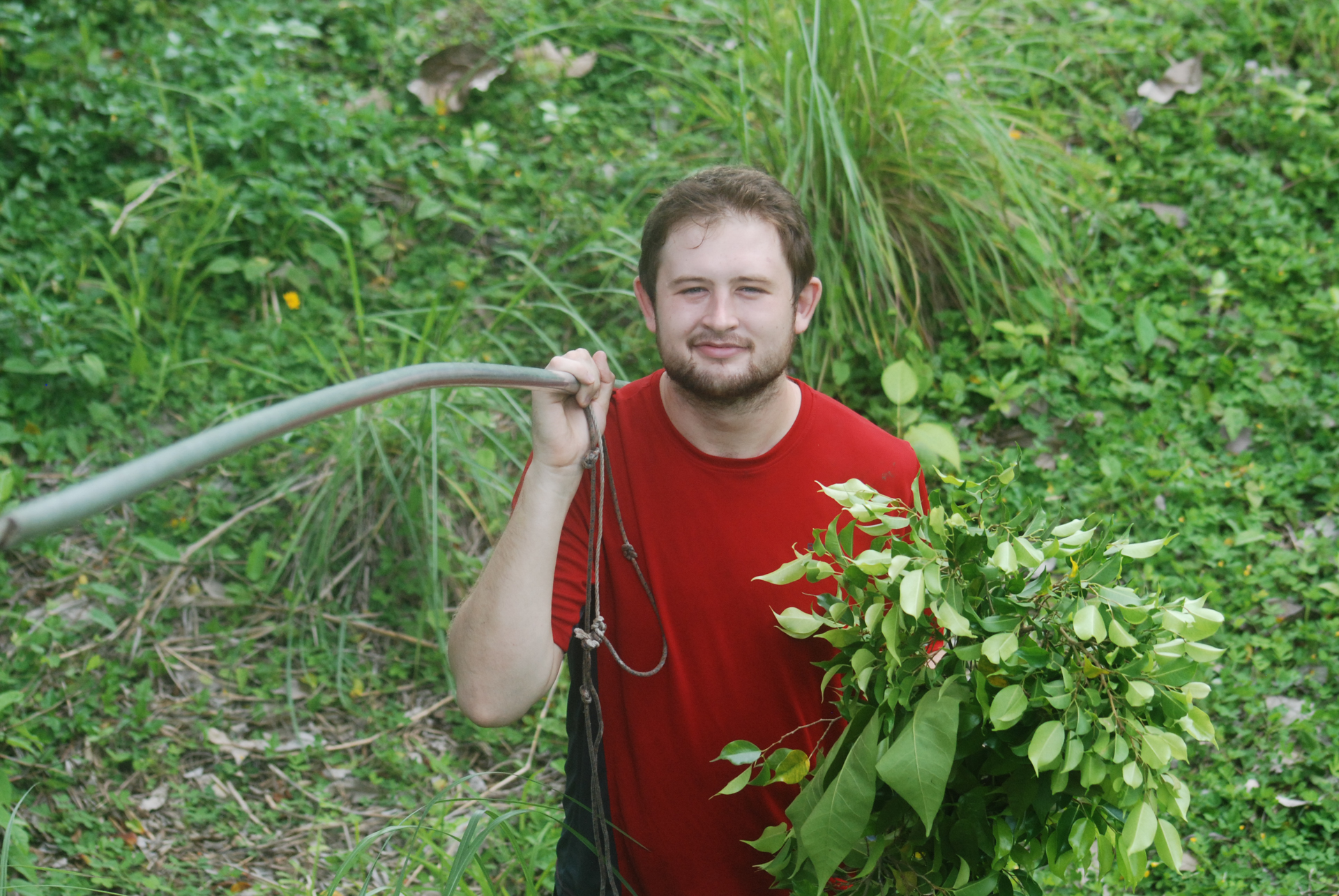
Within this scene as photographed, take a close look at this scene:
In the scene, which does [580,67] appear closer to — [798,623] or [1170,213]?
[1170,213]

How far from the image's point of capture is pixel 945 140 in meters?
3.75

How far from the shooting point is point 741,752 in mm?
1758

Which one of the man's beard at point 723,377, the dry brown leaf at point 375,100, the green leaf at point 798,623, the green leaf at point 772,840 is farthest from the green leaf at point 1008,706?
the dry brown leaf at point 375,100

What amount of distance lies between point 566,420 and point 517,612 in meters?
0.38

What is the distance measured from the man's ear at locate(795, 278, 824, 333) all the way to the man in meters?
0.10

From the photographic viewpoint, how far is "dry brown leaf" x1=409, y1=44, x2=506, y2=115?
15.1 feet

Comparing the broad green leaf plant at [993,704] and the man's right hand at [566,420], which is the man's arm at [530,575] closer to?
the man's right hand at [566,420]

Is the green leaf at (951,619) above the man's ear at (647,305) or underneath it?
underneath

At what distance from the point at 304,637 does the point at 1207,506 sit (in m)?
3.00

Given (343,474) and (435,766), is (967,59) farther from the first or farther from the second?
(435,766)

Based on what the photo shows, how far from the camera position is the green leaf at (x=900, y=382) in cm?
340

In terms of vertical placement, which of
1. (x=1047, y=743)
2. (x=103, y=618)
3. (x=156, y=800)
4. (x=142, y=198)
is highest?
(x=142, y=198)

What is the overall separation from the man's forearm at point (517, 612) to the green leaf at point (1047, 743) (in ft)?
3.05

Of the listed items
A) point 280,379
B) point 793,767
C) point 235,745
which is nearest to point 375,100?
point 280,379
